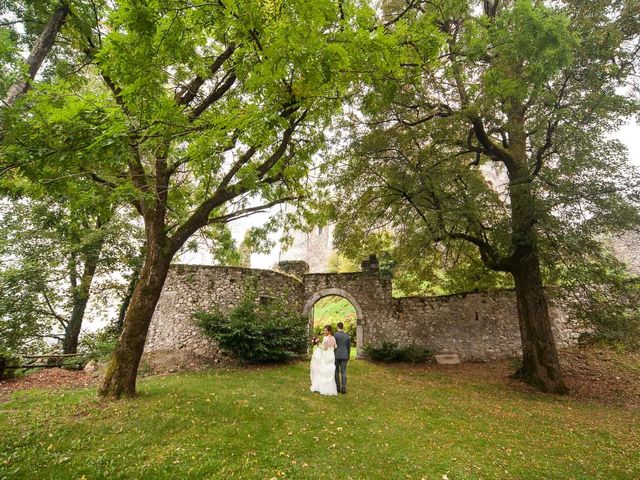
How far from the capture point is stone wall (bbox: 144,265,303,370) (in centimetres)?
1035

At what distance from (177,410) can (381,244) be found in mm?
9670

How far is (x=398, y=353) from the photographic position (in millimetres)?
12328

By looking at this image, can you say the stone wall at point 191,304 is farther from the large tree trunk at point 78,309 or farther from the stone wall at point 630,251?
the stone wall at point 630,251

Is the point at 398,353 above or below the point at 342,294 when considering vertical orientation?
below

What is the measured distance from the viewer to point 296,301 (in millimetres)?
13195

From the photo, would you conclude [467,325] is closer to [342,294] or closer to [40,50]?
[342,294]

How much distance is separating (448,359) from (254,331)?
25.6 feet

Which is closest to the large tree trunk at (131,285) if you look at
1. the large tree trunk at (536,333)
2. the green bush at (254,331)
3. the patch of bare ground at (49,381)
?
the patch of bare ground at (49,381)

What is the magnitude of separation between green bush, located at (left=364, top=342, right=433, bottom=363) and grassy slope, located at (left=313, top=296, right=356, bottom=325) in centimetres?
712

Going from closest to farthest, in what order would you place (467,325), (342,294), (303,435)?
(303,435)
(467,325)
(342,294)

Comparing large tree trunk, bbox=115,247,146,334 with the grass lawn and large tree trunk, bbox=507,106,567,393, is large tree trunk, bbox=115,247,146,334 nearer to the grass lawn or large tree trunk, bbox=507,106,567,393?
the grass lawn

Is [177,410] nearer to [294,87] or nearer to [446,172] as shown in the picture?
[294,87]

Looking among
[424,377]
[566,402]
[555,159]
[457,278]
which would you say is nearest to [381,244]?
[457,278]

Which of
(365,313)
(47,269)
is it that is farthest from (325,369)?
(47,269)
